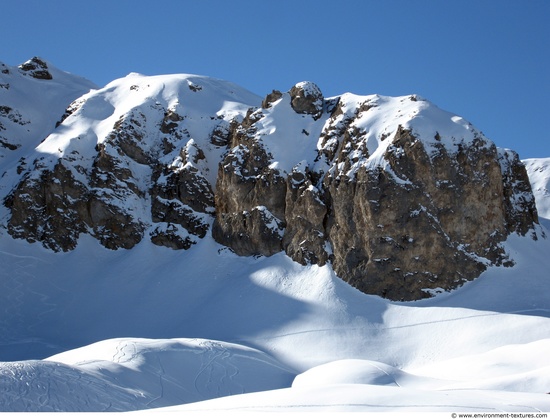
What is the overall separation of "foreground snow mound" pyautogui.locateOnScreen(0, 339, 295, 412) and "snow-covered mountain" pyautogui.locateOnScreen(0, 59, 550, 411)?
0.51ft

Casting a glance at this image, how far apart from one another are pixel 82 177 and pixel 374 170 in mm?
23048

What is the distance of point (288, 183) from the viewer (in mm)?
47938

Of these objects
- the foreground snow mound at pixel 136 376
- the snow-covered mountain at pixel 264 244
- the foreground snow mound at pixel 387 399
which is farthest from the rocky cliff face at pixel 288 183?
the foreground snow mound at pixel 387 399

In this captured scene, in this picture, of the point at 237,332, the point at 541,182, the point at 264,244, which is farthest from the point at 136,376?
the point at 541,182

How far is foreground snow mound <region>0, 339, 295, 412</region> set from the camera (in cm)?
2078

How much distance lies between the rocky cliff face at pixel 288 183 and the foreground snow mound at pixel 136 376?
39.7ft

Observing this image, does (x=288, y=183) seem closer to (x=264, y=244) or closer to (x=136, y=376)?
(x=264, y=244)

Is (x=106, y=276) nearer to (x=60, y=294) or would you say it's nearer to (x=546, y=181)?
(x=60, y=294)

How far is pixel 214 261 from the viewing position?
4866cm

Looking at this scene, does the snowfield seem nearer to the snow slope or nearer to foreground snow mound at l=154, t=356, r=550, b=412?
foreground snow mound at l=154, t=356, r=550, b=412

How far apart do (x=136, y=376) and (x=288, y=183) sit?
24.4 meters

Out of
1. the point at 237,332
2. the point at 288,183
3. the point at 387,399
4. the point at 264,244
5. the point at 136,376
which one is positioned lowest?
the point at 136,376

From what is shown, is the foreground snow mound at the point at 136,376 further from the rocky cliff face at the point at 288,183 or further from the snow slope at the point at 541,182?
the snow slope at the point at 541,182

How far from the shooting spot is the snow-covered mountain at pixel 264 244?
34969 mm
